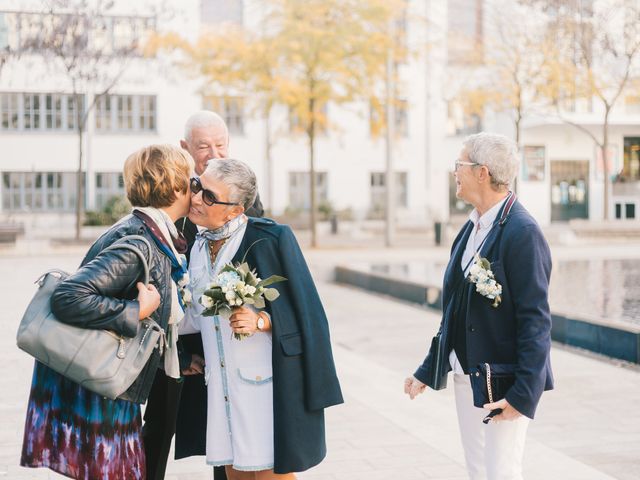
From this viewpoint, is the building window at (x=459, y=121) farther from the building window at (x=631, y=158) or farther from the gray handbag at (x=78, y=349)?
the gray handbag at (x=78, y=349)

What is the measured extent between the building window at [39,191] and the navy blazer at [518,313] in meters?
40.1

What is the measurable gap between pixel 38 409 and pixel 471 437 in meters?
1.69

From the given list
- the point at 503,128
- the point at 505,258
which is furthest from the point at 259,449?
the point at 503,128

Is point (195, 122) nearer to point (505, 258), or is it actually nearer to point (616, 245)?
point (505, 258)

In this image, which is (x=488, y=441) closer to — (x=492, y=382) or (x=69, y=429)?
Answer: (x=492, y=382)

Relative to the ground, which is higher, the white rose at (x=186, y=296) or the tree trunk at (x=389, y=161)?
the tree trunk at (x=389, y=161)

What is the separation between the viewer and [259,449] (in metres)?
3.87

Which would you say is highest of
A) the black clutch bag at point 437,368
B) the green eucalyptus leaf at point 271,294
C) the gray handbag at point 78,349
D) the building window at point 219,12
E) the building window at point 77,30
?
the building window at point 219,12

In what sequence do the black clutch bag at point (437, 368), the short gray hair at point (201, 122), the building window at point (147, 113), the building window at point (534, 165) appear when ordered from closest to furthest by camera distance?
the black clutch bag at point (437, 368), the short gray hair at point (201, 122), the building window at point (147, 113), the building window at point (534, 165)

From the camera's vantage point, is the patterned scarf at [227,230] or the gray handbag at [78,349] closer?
the gray handbag at [78,349]

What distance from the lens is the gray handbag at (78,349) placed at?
11.0ft

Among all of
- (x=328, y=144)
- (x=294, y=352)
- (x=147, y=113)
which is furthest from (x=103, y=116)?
(x=294, y=352)

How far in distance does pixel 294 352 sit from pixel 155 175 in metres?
0.84

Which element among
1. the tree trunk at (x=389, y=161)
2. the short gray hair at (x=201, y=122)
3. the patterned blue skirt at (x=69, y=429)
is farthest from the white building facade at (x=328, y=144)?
the patterned blue skirt at (x=69, y=429)
